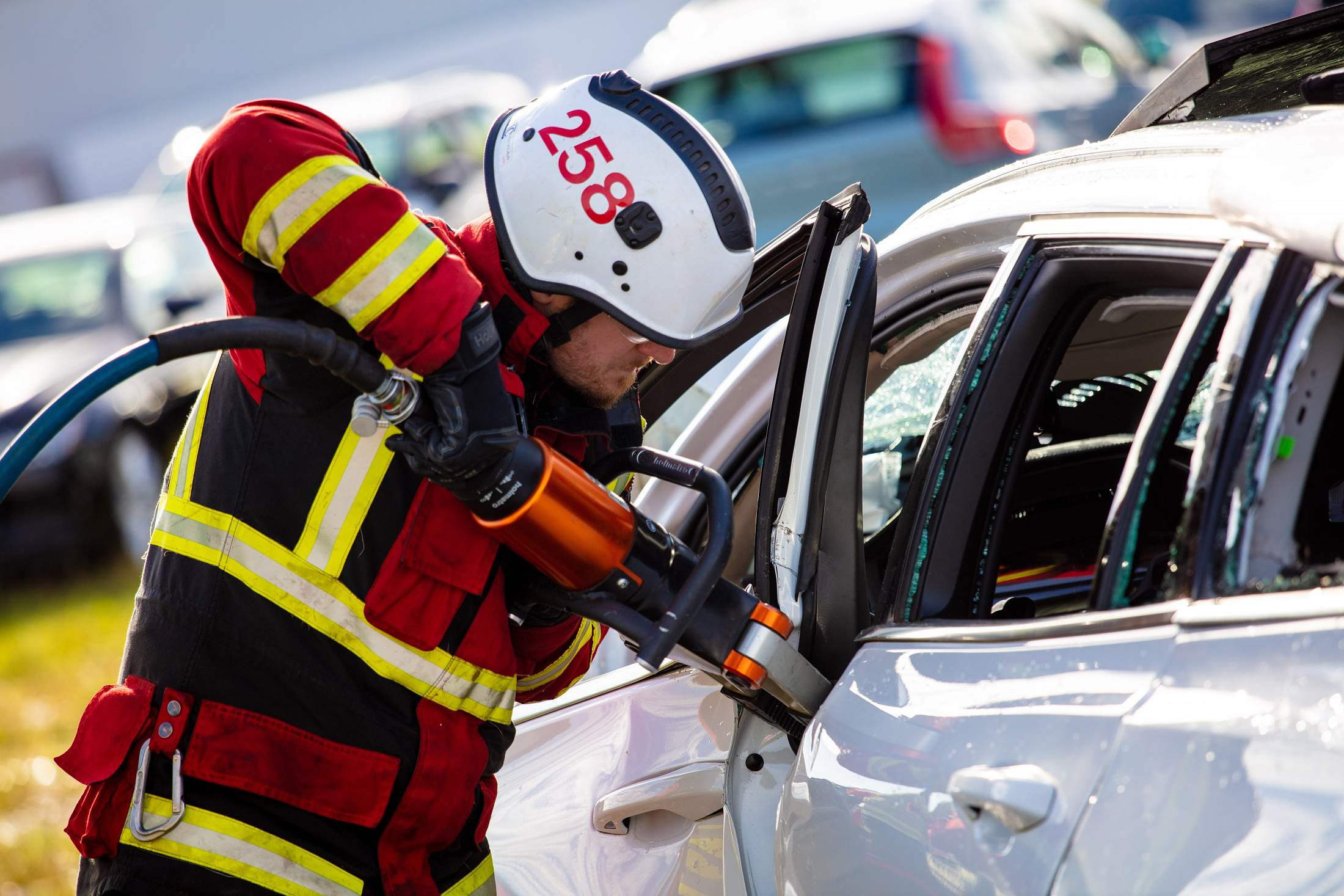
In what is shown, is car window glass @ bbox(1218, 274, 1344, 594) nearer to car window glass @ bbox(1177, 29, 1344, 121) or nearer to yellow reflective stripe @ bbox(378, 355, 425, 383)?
car window glass @ bbox(1177, 29, 1344, 121)

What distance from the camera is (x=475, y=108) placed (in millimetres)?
10406

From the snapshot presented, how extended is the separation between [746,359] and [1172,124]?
820 millimetres

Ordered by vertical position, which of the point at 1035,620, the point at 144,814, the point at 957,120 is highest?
the point at 957,120

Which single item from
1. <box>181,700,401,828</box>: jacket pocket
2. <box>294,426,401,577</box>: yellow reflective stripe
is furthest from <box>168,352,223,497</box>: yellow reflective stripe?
<box>181,700,401,828</box>: jacket pocket

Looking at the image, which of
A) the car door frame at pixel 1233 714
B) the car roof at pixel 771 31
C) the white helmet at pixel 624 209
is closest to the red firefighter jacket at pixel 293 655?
the white helmet at pixel 624 209

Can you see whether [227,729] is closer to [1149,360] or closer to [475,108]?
[1149,360]

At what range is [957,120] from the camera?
6.46 m

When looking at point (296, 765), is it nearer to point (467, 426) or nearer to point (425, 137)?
point (467, 426)

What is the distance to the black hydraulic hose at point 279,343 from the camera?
5.46ft

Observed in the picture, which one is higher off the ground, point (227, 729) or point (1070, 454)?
point (1070, 454)

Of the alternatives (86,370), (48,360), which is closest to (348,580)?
(86,370)

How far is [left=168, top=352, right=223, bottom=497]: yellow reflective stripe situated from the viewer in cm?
206

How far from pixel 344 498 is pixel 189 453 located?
28 centimetres

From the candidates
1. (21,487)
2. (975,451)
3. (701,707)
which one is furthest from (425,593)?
(21,487)
